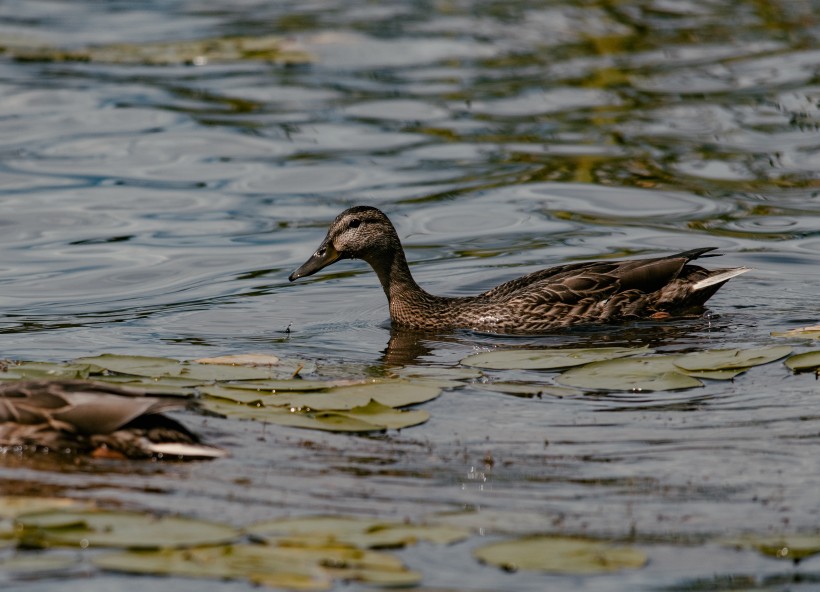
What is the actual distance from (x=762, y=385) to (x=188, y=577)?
412cm

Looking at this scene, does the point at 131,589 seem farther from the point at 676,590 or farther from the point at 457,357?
the point at 457,357

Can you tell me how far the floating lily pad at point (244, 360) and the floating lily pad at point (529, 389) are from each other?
4.43ft

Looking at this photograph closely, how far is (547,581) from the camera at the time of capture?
18.6 ft

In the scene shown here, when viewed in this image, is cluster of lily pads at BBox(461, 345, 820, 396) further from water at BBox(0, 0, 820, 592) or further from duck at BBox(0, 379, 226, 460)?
duck at BBox(0, 379, 226, 460)

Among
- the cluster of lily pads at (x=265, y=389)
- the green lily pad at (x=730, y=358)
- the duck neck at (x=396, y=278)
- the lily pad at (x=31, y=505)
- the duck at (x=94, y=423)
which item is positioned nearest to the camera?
the lily pad at (x=31, y=505)

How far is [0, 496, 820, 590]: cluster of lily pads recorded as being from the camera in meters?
5.61

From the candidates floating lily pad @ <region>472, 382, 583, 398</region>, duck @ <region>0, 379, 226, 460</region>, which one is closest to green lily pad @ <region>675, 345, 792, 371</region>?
floating lily pad @ <region>472, 382, 583, 398</region>

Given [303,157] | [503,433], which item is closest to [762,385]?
[503,433]

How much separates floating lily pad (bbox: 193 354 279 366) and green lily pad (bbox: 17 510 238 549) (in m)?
2.93

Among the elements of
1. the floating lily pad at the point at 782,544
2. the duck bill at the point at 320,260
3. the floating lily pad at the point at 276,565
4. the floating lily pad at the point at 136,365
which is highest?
the floating lily pad at the point at 276,565

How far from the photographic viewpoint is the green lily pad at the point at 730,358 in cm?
878

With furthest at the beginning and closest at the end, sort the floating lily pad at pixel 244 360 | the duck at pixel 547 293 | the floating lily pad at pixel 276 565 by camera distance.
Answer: the duck at pixel 547 293
the floating lily pad at pixel 244 360
the floating lily pad at pixel 276 565

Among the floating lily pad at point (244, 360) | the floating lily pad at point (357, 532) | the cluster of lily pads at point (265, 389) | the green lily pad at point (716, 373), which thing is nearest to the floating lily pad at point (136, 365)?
the cluster of lily pads at point (265, 389)

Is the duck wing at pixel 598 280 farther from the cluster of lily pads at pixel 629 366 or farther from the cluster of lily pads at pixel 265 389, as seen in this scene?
the cluster of lily pads at pixel 265 389
